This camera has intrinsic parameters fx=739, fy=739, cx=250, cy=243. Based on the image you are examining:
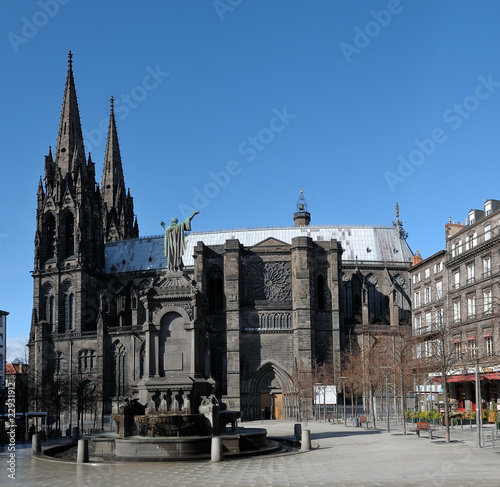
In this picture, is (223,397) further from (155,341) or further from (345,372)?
(155,341)

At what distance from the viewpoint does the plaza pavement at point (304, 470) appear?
21.0 m

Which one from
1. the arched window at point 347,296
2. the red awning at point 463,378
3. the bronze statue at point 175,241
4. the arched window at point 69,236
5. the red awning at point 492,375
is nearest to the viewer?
the bronze statue at point 175,241

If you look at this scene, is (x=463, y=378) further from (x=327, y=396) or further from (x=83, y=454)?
(x=83, y=454)

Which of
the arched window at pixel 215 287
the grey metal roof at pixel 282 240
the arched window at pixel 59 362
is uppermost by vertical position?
the grey metal roof at pixel 282 240

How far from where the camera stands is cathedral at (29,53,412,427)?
8412 centimetres

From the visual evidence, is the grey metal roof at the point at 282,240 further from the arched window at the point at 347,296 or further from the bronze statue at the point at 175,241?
the bronze statue at the point at 175,241

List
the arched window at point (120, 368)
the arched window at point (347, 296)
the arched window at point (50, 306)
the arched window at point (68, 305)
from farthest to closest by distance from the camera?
the arched window at point (50, 306) < the arched window at point (68, 305) < the arched window at point (347, 296) < the arched window at point (120, 368)

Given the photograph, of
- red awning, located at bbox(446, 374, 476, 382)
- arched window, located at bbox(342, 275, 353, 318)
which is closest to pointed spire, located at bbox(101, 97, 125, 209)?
arched window, located at bbox(342, 275, 353, 318)

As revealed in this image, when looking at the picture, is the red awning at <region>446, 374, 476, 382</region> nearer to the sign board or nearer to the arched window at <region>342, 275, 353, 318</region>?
the sign board

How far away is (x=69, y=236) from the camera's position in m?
95.1

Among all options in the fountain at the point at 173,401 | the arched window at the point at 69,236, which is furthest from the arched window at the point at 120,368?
the fountain at the point at 173,401

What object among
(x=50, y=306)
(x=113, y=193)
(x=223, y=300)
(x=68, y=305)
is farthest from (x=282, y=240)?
(x=50, y=306)

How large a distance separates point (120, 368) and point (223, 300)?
48.3 feet

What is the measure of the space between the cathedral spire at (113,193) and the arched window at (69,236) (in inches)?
745
